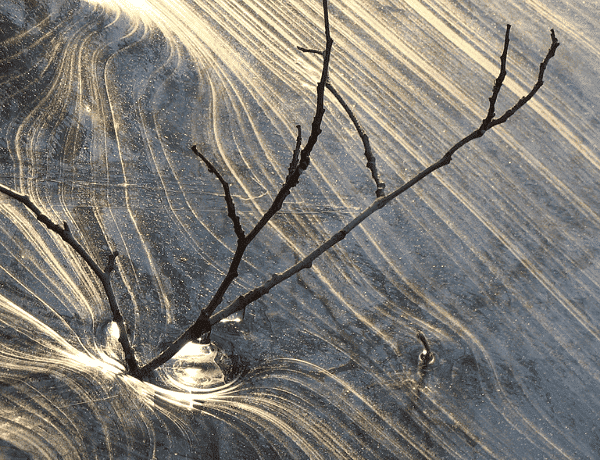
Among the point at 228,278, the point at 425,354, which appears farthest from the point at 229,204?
the point at 425,354

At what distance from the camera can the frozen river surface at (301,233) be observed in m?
0.88

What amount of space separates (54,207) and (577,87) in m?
1.06

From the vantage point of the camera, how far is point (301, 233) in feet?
3.73

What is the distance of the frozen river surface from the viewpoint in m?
0.88

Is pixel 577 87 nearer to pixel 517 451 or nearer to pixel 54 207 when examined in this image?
pixel 517 451

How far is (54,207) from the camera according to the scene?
1068 mm

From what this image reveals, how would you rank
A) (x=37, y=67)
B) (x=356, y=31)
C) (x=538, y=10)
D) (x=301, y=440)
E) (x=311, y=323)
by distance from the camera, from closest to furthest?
(x=301, y=440) → (x=311, y=323) → (x=37, y=67) → (x=356, y=31) → (x=538, y=10)

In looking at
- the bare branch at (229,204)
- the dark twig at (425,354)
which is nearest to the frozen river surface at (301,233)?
the dark twig at (425,354)

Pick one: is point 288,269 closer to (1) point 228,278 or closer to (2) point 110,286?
(1) point 228,278

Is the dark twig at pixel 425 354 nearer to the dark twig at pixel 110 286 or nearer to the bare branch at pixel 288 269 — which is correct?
the bare branch at pixel 288 269

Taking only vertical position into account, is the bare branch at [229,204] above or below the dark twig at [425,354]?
below

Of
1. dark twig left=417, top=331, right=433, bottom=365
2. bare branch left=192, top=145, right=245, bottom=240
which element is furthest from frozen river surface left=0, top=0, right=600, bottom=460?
bare branch left=192, top=145, right=245, bottom=240

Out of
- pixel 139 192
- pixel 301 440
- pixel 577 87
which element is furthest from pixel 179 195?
pixel 577 87

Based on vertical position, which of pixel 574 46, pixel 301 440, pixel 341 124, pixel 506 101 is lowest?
pixel 301 440
